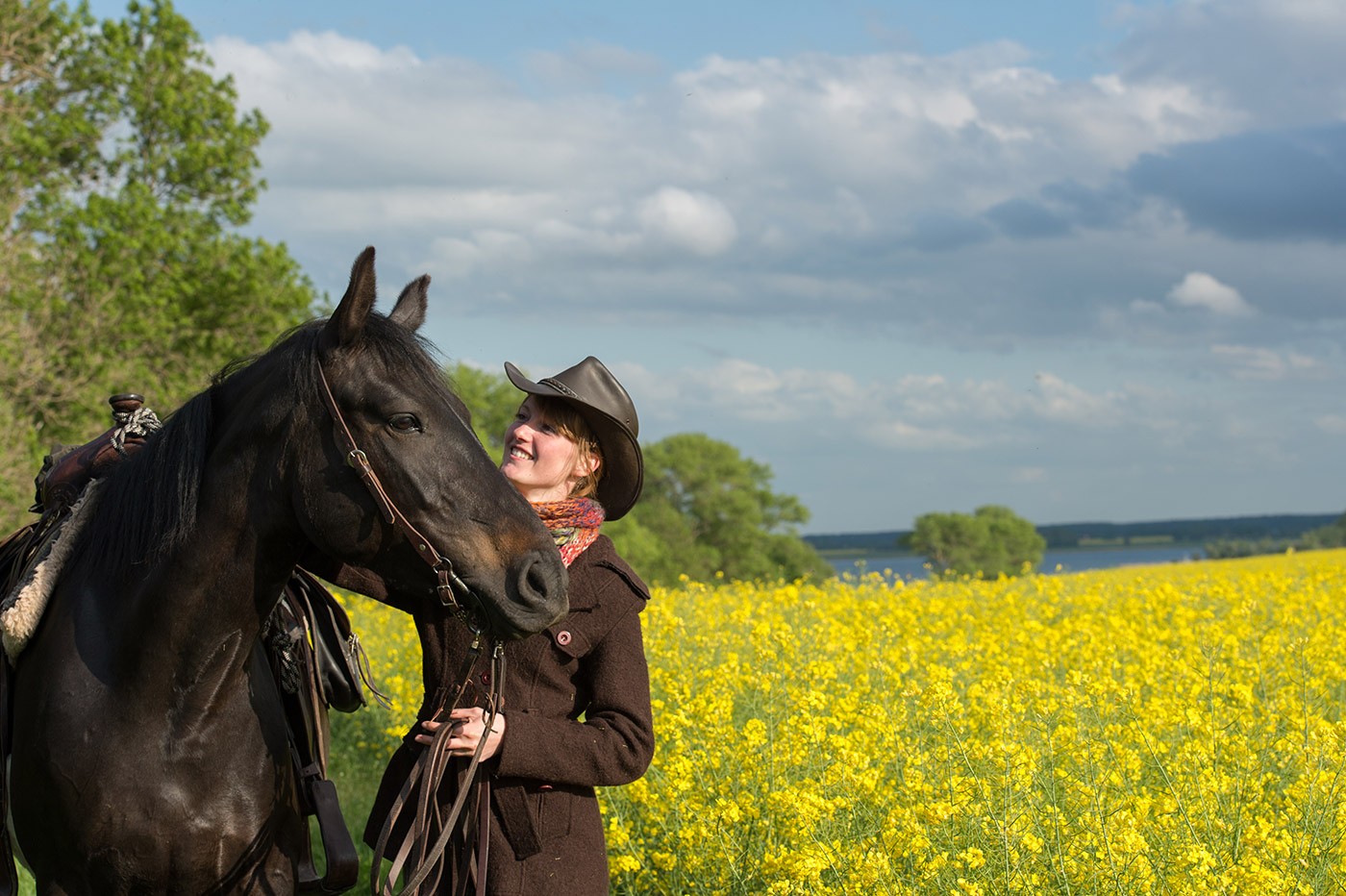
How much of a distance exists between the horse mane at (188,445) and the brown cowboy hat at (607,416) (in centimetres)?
30

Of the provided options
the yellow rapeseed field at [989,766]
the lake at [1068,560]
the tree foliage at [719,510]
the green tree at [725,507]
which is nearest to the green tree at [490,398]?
the tree foliage at [719,510]

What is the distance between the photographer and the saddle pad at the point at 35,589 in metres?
2.87

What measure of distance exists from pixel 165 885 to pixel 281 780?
341mm

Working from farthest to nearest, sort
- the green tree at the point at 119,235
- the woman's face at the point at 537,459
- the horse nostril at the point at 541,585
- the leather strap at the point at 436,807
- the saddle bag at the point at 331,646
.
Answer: the green tree at the point at 119,235 < the saddle bag at the point at 331,646 < the woman's face at the point at 537,459 < the leather strap at the point at 436,807 < the horse nostril at the point at 541,585

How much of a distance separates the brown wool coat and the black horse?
0.35 metres

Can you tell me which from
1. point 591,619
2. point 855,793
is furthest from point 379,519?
point 855,793

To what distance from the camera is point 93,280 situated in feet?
69.3

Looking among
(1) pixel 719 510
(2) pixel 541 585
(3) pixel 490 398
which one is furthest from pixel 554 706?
(1) pixel 719 510

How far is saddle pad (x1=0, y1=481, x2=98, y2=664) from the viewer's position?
2.87m

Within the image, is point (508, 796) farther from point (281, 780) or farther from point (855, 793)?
point (855, 793)

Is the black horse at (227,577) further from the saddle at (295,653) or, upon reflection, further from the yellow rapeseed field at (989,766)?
the yellow rapeseed field at (989,766)

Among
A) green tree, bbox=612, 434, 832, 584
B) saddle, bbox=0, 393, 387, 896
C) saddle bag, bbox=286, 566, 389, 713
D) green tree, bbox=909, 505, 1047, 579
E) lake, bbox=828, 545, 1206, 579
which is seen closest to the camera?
saddle, bbox=0, 393, 387, 896

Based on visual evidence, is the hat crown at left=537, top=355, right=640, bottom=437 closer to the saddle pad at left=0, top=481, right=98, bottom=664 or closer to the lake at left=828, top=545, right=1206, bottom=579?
the saddle pad at left=0, top=481, right=98, bottom=664

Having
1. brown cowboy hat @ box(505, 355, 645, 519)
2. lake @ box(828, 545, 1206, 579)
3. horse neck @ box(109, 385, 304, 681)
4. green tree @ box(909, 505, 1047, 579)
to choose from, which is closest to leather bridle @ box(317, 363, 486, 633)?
horse neck @ box(109, 385, 304, 681)
